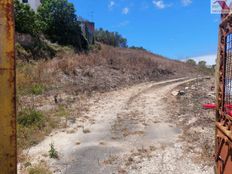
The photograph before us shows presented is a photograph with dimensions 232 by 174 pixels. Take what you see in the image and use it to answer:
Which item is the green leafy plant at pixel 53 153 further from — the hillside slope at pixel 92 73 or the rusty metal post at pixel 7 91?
the hillside slope at pixel 92 73

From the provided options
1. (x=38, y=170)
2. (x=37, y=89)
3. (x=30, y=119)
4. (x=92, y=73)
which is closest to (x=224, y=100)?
(x=38, y=170)

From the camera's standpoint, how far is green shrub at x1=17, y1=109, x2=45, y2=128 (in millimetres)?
9102

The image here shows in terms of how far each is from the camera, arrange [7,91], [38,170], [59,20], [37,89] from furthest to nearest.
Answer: [59,20], [37,89], [38,170], [7,91]

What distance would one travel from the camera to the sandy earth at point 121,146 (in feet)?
20.9

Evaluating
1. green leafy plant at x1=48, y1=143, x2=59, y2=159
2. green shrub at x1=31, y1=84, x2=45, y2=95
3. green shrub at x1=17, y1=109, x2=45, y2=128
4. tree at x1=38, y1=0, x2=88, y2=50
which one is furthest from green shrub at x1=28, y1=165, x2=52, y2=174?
tree at x1=38, y1=0, x2=88, y2=50

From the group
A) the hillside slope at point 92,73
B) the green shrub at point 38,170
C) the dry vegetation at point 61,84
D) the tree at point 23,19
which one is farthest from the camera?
the tree at point 23,19

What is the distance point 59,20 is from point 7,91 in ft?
84.3

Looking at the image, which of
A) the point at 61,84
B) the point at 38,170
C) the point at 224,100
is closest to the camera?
the point at 224,100

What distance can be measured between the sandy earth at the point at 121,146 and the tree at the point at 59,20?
50.2ft

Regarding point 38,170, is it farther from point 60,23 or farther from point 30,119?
point 60,23

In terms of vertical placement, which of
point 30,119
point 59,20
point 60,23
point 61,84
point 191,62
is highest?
point 59,20

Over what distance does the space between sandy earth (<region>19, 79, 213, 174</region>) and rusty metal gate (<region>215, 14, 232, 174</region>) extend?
242cm

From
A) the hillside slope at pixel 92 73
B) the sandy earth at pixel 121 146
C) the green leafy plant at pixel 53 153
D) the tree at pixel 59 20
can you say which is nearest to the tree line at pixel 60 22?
the tree at pixel 59 20

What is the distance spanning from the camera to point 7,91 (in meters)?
2.00
